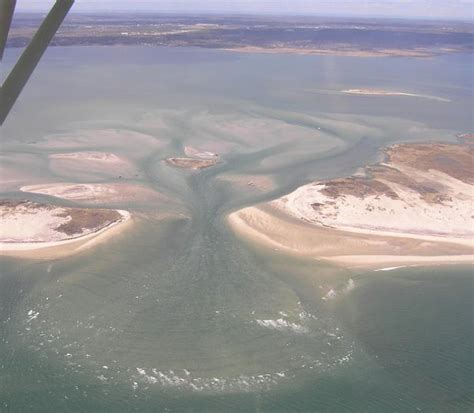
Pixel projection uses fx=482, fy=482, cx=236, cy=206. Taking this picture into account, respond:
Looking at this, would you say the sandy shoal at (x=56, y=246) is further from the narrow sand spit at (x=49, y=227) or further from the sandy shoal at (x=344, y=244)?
the sandy shoal at (x=344, y=244)

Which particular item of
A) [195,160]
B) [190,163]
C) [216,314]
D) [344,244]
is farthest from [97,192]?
[344,244]

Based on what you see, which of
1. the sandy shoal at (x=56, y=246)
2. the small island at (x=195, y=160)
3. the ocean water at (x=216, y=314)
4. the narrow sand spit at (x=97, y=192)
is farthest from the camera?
the small island at (x=195, y=160)

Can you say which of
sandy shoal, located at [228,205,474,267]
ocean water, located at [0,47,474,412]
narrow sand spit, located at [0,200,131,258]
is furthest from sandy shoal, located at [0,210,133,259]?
sandy shoal, located at [228,205,474,267]

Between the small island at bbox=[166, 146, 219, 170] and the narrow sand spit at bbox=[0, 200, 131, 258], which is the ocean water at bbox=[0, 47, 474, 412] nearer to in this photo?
the small island at bbox=[166, 146, 219, 170]

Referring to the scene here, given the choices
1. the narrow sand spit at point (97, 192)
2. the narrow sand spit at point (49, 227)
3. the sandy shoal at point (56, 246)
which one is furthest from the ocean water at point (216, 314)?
the narrow sand spit at point (49, 227)

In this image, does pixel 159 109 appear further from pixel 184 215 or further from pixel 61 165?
pixel 184 215

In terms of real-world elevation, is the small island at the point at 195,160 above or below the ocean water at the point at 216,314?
above
